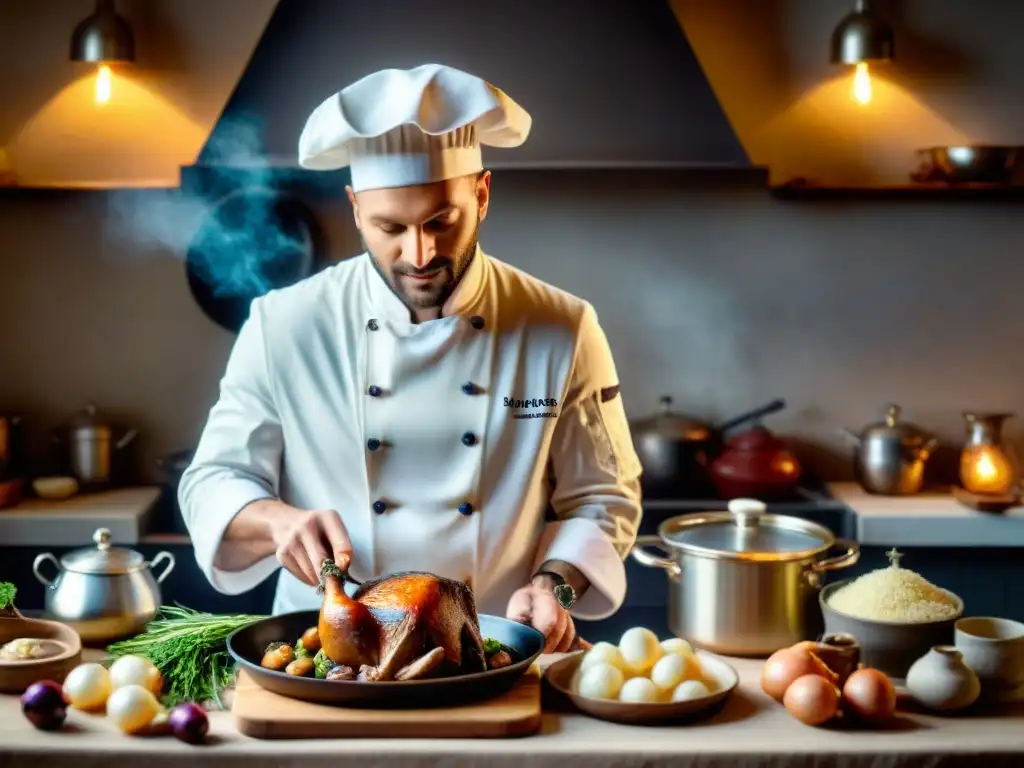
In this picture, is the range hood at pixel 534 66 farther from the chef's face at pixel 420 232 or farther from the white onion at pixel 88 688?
the white onion at pixel 88 688

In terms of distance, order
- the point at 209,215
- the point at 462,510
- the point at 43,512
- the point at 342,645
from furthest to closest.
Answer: the point at 209,215, the point at 43,512, the point at 462,510, the point at 342,645

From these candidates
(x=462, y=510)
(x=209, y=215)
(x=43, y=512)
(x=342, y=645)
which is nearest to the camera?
(x=342, y=645)

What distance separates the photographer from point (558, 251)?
4.50 meters

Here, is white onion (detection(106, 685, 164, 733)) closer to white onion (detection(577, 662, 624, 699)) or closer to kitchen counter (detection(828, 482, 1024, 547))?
white onion (detection(577, 662, 624, 699))

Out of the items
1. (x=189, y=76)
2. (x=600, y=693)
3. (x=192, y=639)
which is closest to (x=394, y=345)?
(x=192, y=639)

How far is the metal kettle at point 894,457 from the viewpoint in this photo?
419cm

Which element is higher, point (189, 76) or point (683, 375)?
point (189, 76)

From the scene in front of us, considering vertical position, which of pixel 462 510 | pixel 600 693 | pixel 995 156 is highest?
pixel 995 156

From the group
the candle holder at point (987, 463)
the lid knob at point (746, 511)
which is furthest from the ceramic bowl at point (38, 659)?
the candle holder at point (987, 463)

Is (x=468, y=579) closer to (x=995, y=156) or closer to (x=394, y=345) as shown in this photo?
(x=394, y=345)

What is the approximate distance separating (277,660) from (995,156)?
3.18 m

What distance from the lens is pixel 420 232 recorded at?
2189 millimetres

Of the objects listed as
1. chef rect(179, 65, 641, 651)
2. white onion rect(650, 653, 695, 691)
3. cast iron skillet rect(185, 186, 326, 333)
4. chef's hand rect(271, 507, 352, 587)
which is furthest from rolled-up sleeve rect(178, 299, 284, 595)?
cast iron skillet rect(185, 186, 326, 333)

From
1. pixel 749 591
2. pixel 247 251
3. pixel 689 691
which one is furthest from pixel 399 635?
pixel 247 251
